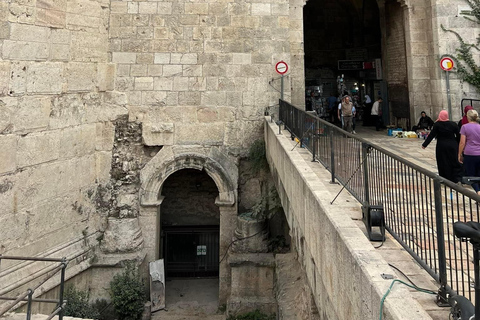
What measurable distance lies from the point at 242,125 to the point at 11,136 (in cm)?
577

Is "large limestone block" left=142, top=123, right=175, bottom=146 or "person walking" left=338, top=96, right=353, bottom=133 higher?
"person walking" left=338, top=96, right=353, bottom=133

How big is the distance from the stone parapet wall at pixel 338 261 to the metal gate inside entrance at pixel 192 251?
7361 mm

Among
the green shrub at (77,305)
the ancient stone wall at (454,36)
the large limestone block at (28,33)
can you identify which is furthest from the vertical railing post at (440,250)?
the ancient stone wall at (454,36)

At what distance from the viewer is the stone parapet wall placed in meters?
2.18

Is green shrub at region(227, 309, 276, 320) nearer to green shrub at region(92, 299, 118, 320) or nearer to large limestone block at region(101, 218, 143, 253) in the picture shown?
green shrub at region(92, 299, 118, 320)

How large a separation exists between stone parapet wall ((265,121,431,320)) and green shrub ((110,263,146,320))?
5.97 meters

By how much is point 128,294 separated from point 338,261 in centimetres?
787

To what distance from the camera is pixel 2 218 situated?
721 cm

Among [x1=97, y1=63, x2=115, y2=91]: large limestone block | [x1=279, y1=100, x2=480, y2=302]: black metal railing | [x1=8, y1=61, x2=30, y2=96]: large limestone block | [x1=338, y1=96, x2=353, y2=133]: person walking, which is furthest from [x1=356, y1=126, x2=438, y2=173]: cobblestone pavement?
[x1=8, y1=61, x2=30, y2=96]: large limestone block

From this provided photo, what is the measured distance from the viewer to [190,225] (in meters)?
12.3

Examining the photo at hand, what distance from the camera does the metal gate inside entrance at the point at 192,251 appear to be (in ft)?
40.2

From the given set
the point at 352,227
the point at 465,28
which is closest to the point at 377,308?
the point at 352,227

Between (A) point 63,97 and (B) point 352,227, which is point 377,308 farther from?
(A) point 63,97

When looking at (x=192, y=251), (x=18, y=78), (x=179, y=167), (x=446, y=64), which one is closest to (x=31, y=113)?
(x=18, y=78)
